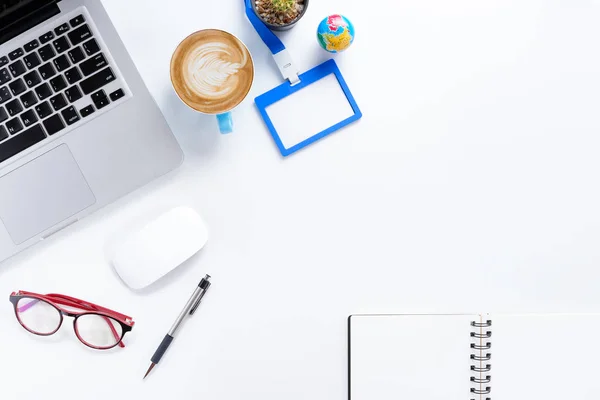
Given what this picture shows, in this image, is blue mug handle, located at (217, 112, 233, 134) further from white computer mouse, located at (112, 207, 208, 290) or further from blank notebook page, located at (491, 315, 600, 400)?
blank notebook page, located at (491, 315, 600, 400)

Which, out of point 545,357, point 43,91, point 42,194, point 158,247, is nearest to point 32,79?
point 43,91

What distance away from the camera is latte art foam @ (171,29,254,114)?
0.72 metres

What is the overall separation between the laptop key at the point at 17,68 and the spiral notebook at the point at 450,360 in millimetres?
557

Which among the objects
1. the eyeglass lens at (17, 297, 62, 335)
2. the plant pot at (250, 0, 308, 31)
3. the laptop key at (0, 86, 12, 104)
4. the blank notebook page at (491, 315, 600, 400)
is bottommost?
the blank notebook page at (491, 315, 600, 400)

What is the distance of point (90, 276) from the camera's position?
79 centimetres

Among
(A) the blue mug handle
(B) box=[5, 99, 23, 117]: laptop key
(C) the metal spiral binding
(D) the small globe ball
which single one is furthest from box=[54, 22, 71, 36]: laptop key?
(C) the metal spiral binding

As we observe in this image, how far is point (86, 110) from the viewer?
72 cm

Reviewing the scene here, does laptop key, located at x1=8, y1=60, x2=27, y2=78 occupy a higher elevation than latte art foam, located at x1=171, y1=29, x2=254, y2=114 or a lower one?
higher

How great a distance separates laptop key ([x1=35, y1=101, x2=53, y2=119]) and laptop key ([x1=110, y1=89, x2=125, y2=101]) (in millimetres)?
79

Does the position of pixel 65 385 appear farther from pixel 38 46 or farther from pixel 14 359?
pixel 38 46

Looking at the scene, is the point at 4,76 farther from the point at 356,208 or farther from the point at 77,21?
the point at 356,208

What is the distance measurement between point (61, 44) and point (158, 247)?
0.97 feet

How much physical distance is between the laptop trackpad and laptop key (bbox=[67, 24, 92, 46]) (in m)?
0.14

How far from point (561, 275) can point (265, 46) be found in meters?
0.56
